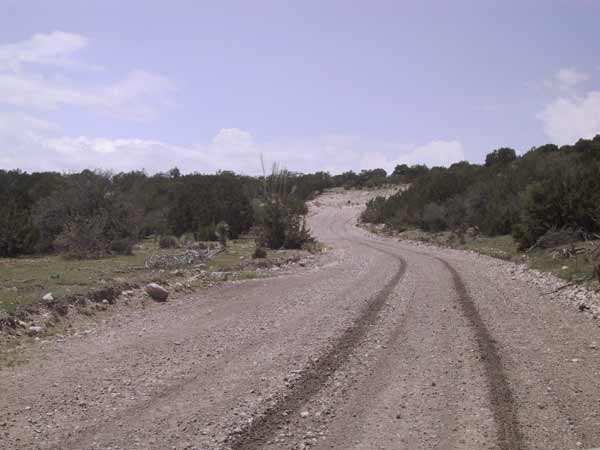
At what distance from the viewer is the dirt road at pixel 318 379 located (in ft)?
18.9

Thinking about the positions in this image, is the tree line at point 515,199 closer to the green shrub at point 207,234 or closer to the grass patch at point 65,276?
the grass patch at point 65,276

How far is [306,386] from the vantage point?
718cm

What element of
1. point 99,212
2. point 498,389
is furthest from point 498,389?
point 99,212

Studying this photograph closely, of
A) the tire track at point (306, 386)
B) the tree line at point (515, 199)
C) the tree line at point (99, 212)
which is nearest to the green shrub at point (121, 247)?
the tree line at point (99, 212)

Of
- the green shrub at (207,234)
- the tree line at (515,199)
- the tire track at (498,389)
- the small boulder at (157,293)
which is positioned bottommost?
the small boulder at (157,293)

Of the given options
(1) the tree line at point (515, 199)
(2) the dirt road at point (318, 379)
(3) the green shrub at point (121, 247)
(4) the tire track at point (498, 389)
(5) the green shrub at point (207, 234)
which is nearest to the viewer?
(4) the tire track at point (498, 389)

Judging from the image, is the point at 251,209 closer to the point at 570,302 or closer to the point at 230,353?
the point at 570,302

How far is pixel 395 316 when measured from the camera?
1155 centimetres

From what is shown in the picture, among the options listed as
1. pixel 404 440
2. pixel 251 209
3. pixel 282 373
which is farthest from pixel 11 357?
pixel 251 209

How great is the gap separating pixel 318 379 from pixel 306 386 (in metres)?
0.32

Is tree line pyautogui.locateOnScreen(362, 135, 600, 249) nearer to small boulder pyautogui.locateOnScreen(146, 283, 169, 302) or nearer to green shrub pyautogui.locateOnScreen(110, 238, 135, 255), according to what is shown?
small boulder pyautogui.locateOnScreen(146, 283, 169, 302)

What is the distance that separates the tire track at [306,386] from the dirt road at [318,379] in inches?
0.8

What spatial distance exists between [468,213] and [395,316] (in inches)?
1157

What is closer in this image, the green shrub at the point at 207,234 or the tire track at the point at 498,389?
the tire track at the point at 498,389
